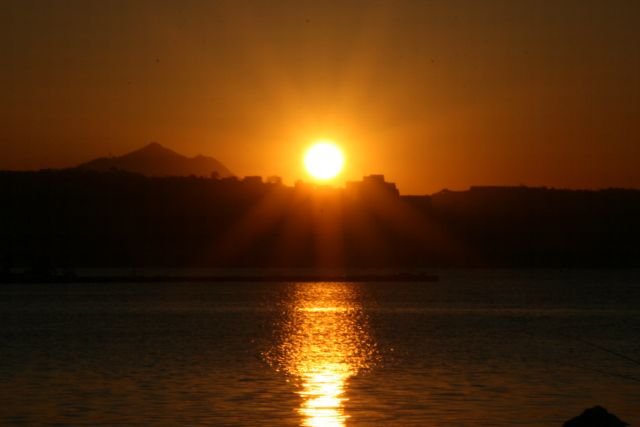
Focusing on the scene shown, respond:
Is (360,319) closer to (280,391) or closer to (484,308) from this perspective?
(484,308)

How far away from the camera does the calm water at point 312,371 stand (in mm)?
35156

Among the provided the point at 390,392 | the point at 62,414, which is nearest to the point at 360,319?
the point at 390,392

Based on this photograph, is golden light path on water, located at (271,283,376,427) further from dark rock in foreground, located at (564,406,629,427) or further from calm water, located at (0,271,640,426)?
dark rock in foreground, located at (564,406,629,427)

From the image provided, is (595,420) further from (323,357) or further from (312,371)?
(323,357)

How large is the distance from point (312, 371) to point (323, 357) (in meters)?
8.88

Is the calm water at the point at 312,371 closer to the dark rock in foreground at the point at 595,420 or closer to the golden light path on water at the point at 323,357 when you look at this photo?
the golden light path on water at the point at 323,357

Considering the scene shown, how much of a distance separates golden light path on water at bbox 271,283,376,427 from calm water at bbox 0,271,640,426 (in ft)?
0.33

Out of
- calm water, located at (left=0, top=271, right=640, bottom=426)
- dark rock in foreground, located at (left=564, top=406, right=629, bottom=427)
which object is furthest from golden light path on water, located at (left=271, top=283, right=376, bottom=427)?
dark rock in foreground, located at (left=564, top=406, right=629, bottom=427)

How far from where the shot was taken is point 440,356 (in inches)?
2346

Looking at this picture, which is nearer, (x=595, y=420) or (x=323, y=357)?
(x=595, y=420)

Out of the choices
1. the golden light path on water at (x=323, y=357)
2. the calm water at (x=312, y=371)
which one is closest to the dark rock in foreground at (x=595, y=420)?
the calm water at (x=312, y=371)

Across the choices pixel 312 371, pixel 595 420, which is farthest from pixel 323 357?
pixel 595 420

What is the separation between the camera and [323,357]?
195 ft

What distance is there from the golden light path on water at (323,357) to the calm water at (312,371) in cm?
10
